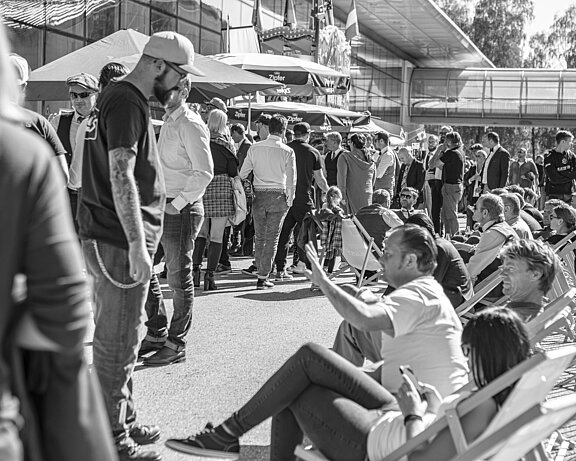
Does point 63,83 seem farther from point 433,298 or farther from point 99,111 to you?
point 433,298

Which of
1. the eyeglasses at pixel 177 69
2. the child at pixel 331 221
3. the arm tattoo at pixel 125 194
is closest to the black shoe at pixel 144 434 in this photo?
the arm tattoo at pixel 125 194

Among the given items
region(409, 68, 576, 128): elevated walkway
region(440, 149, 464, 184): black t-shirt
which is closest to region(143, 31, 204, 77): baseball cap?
region(440, 149, 464, 184): black t-shirt

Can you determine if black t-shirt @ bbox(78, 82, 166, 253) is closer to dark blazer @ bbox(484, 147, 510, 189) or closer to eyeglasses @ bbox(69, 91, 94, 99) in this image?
eyeglasses @ bbox(69, 91, 94, 99)

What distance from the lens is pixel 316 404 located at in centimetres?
367

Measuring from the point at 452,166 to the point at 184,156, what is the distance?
925 centimetres

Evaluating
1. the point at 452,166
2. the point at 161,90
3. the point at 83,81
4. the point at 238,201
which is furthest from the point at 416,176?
the point at 161,90

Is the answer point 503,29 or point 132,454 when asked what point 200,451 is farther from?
point 503,29

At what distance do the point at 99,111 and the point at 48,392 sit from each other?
105 inches

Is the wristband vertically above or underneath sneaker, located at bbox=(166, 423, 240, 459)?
above

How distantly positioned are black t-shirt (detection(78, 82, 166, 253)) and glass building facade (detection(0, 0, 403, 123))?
6181 millimetres

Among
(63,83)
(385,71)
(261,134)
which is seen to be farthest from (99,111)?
(385,71)

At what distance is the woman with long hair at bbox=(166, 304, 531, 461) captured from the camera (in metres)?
3.14

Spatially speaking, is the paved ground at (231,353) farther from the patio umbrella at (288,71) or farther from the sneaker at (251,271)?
the patio umbrella at (288,71)

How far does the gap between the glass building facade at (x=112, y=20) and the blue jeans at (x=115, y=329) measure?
6.38m
